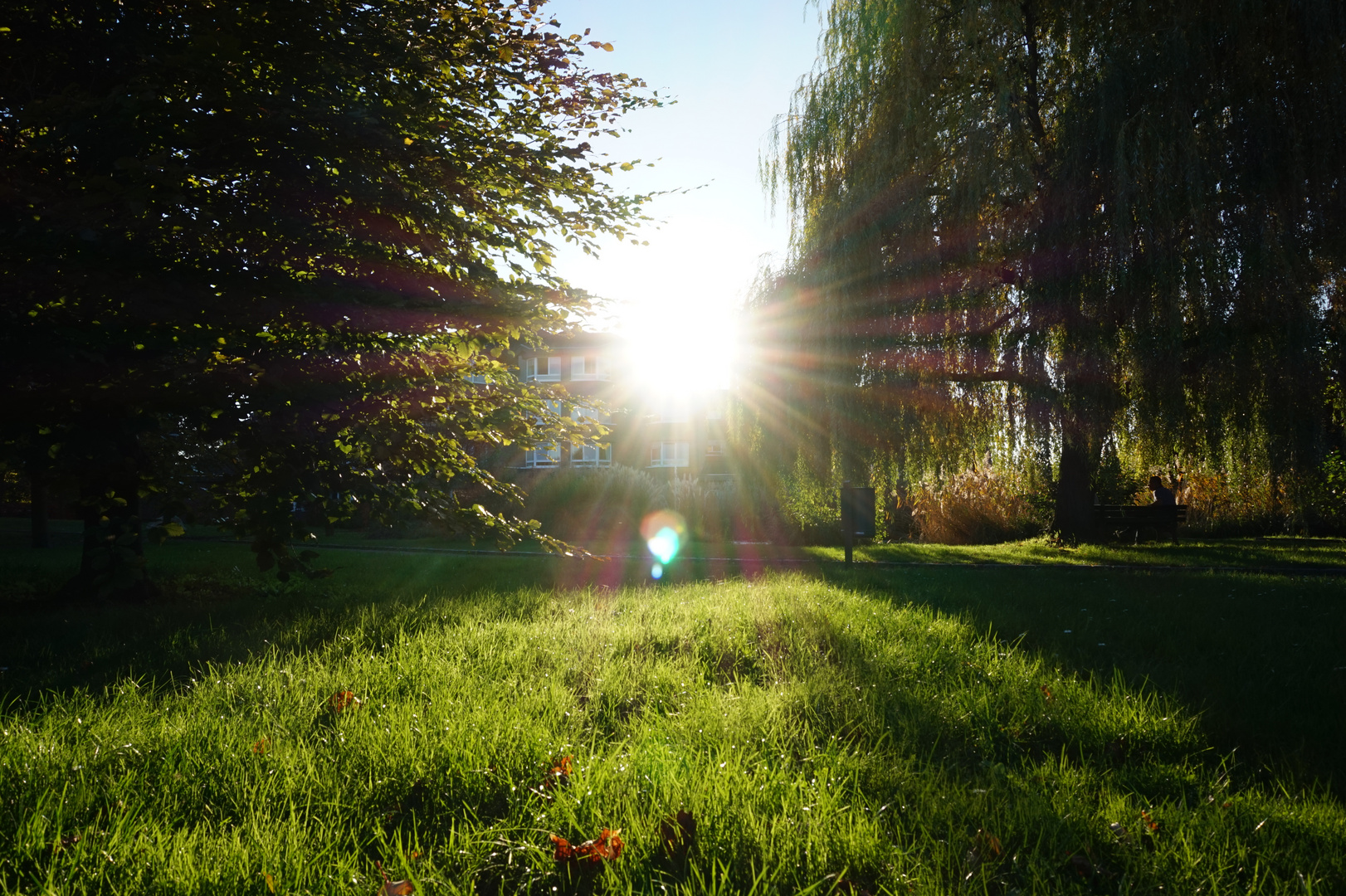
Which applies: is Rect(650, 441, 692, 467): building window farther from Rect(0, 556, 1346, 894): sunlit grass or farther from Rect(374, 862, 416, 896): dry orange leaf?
Rect(374, 862, 416, 896): dry orange leaf

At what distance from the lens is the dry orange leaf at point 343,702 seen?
3.34 meters

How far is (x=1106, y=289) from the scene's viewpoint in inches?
372

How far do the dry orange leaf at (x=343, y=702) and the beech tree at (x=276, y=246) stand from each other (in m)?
1.76

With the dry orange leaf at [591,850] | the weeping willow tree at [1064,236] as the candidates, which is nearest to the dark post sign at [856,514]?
the weeping willow tree at [1064,236]

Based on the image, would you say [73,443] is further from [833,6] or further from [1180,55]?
[833,6]

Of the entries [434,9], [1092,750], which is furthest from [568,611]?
[434,9]

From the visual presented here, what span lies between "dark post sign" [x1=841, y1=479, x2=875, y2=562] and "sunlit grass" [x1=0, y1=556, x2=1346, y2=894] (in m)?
5.40

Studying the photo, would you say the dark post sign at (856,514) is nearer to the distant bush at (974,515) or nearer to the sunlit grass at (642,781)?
the sunlit grass at (642,781)

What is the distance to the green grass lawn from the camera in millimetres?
2107

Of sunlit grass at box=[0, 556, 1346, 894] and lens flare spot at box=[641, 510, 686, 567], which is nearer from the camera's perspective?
sunlit grass at box=[0, 556, 1346, 894]

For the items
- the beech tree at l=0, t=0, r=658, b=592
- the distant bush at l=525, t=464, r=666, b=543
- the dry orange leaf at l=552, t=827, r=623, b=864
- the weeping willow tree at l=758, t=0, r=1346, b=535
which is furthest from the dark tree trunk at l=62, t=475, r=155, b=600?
the distant bush at l=525, t=464, r=666, b=543

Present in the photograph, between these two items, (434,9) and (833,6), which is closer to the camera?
(434,9)

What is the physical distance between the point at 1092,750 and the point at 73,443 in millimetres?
5730

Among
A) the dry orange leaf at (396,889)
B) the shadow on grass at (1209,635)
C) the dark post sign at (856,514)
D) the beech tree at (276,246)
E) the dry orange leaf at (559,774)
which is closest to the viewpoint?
the dry orange leaf at (396,889)
